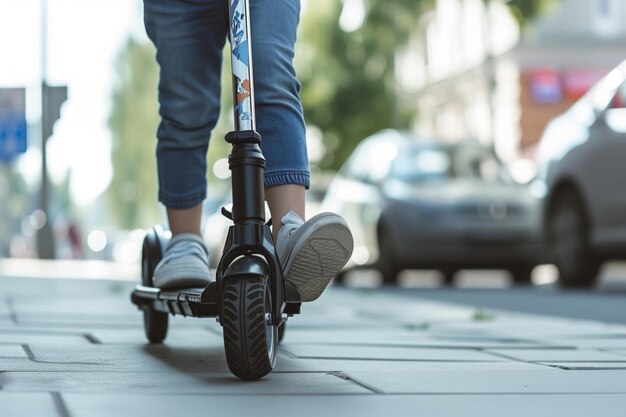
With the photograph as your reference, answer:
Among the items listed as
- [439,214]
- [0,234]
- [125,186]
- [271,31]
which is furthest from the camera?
[0,234]

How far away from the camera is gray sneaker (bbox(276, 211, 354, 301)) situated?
336 cm

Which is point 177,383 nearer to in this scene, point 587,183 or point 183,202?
point 183,202

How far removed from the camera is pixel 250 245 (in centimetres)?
331

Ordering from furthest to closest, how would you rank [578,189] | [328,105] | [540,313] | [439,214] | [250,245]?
[328,105]
[439,214]
[578,189]
[540,313]
[250,245]

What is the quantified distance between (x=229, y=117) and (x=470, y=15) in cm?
811

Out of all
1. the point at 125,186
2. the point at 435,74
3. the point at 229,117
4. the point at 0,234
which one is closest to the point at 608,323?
the point at 229,117

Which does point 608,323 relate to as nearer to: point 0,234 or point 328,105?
point 328,105

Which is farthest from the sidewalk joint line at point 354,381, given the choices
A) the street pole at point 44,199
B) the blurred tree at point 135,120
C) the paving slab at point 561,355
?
the blurred tree at point 135,120

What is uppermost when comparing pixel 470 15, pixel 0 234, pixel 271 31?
pixel 470 15

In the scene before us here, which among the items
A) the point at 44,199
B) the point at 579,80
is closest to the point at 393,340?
the point at 44,199

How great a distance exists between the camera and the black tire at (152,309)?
180 inches

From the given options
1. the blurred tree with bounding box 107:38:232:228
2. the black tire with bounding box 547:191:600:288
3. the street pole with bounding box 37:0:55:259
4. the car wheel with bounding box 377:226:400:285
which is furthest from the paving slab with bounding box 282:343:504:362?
the blurred tree with bounding box 107:38:232:228

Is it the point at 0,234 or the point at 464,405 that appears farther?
the point at 0,234

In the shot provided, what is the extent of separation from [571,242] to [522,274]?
3341 mm
